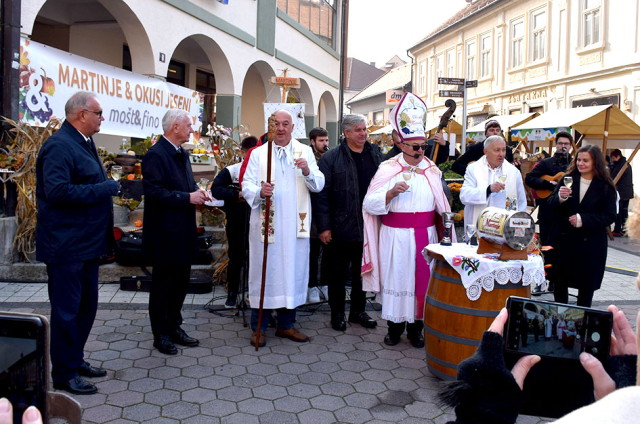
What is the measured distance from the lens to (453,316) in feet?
12.8

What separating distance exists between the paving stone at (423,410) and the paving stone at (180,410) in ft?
4.45

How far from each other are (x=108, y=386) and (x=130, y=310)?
190 cm

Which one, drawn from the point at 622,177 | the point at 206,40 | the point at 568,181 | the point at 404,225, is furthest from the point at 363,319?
the point at 622,177

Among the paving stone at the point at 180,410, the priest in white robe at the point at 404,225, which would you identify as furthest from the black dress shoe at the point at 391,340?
the paving stone at the point at 180,410

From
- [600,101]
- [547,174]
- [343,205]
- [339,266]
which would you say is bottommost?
[339,266]

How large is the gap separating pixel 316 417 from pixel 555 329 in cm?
216

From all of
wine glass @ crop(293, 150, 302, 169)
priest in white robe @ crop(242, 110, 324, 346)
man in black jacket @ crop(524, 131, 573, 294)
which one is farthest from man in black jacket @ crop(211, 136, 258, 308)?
man in black jacket @ crop(524, 131, 573, 294)

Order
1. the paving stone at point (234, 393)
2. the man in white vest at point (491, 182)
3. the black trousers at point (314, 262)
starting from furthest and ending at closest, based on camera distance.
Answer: the black trousers at point (314, 262)
the man in white vest at point (491, 182)
the paving stone at point (234, 393)

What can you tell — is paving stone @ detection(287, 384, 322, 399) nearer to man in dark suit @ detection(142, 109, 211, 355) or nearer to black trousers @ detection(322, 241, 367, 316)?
man in dark suit @ detection(142, 109, 211, 355)

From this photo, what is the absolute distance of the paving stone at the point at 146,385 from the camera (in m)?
3.89

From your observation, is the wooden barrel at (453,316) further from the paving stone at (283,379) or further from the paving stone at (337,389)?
the paving stone at (283,379)

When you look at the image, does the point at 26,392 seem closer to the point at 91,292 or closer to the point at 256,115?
the point at 91,292

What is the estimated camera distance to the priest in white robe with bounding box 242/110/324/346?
492cm

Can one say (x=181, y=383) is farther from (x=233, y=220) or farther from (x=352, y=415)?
(x=233, y=220)
